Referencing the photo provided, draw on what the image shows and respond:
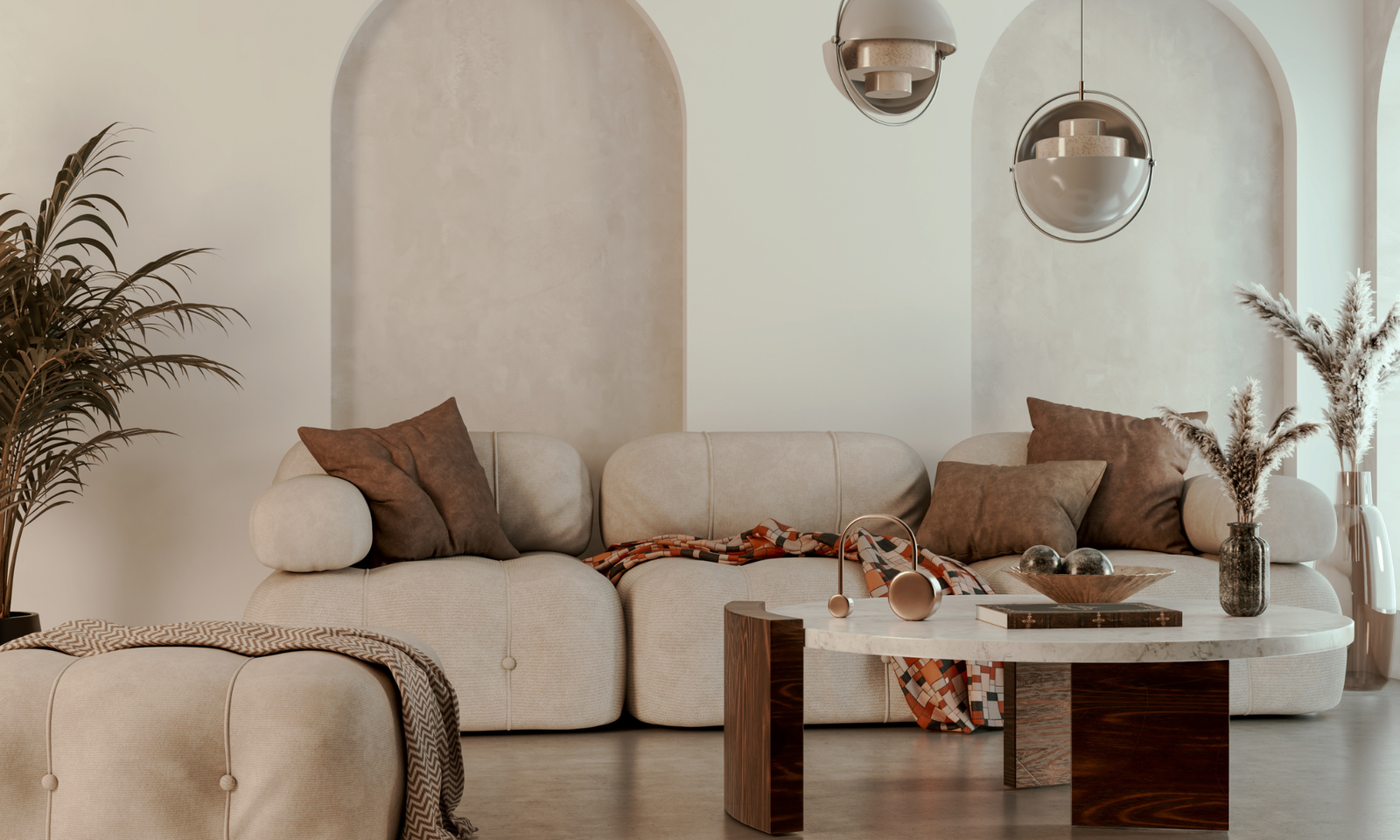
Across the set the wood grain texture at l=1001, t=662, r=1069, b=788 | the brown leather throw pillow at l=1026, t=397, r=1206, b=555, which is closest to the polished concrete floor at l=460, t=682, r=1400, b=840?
the wood grain texture at l=1001, t=662, r=1069, b=788

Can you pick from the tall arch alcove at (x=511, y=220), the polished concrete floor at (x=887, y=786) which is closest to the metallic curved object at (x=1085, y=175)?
the polished concrete floor at (x=887, y=786)

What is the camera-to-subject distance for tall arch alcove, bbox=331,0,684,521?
456 cm

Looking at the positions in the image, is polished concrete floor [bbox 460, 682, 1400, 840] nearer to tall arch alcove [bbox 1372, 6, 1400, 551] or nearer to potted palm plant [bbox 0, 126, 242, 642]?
tall arch alcove [bbox 1372, 6, 1400, 551]

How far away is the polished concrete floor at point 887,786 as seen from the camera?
2432 mm

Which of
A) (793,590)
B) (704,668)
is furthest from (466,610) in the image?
(793,590)

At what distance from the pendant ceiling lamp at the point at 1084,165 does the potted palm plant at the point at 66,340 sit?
2.65 m

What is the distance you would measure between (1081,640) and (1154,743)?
0.43m

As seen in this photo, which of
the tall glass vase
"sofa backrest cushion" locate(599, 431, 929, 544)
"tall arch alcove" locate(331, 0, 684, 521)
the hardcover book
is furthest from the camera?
"tall arch alcove" locate(331, 0, 684, 521)

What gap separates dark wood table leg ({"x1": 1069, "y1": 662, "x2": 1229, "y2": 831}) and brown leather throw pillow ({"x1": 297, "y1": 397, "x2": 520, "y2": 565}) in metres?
2.06

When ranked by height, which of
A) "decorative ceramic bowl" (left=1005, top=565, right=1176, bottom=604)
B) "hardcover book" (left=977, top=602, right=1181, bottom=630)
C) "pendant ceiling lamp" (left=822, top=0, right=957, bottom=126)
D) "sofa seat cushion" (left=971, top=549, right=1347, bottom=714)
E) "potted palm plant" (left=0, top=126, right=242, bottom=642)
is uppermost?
"pendant ceiling lamp" (left=822, top=0, right=957, bottom=126)

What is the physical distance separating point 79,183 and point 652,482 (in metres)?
2.35

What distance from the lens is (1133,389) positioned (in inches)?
196

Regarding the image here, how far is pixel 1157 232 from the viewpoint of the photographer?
5.02 meters

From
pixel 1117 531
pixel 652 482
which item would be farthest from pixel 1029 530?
pixel 652 482
